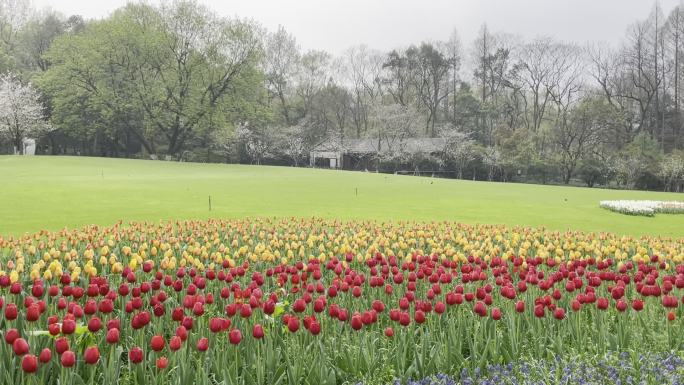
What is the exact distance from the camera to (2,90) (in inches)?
2244

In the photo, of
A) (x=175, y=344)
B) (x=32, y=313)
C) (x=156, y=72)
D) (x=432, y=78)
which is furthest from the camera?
(x=432, y=78)

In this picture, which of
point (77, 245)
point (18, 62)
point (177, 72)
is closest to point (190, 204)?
point (77, 245)

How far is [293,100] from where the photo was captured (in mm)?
74562

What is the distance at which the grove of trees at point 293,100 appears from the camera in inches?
2205

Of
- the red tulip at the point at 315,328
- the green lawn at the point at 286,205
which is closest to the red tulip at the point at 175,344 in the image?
the red tulip at the point at 315,328

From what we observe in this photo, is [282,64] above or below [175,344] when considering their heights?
above

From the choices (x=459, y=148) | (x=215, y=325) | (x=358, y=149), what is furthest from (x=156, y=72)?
(x=215, y=325)

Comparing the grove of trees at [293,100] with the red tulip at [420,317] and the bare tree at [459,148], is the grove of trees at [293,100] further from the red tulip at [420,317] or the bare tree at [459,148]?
the red tulip at [420,317]

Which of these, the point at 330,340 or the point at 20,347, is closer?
the point at 20,347

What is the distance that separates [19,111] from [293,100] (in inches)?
1250

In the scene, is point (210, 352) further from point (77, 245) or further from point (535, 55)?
point (535, 55)

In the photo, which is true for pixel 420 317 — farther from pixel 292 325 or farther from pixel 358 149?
pixel 358 149

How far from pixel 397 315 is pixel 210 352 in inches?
53.8

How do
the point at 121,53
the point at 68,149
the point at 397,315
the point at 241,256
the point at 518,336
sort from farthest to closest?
the point at 68,149 < the point at 121,53 < the point at 241,256 < the point at 518,336 < the point at 397,315
